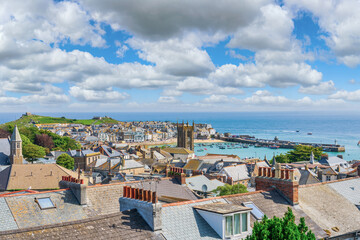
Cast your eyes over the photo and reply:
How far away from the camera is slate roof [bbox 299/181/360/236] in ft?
48.9

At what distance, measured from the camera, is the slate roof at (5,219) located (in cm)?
1446

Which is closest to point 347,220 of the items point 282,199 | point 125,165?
point 282,199

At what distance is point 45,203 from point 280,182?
11263 millimetres

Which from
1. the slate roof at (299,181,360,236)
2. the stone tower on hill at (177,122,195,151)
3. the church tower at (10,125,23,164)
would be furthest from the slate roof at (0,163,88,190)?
the stone tower on hill at (177,122,195,151)

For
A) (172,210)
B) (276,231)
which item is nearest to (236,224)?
(172,210)

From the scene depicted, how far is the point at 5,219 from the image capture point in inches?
585

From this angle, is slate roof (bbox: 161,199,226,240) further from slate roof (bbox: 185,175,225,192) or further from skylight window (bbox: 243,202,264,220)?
slate roof (bbox: 185,175,225,192)

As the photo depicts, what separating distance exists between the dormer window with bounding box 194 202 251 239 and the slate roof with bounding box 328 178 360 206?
28.3 feet

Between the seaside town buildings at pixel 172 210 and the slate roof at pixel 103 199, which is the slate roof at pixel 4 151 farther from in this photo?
the slate roof at pixel 103 199

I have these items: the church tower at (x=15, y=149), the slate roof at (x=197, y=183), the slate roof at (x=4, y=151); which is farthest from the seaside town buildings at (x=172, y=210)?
the slate roof at (x=4, y=151)

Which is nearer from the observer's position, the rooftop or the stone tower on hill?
the rooftop

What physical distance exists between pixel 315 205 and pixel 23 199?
45.7ft

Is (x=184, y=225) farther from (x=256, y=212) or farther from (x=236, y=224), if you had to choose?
(x=256, y=212)

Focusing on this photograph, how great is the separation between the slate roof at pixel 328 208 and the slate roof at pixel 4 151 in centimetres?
5637
